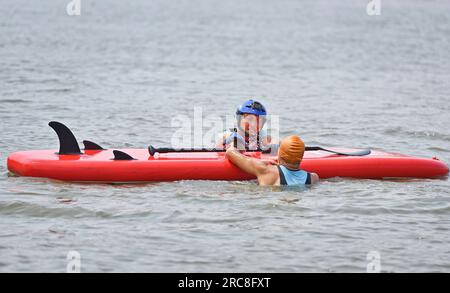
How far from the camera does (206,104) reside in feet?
63.8

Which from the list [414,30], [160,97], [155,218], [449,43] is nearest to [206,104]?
[160,97]

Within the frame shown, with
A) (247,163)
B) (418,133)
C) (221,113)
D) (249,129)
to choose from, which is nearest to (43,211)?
(247,163)

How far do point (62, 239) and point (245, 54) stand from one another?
2024 centimetres

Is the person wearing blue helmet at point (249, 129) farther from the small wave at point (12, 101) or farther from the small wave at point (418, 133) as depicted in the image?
the small wave at point (12, 101)

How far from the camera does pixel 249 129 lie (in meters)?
11.3

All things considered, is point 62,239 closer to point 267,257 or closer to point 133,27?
point 267,257

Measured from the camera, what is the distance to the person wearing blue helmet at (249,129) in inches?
441

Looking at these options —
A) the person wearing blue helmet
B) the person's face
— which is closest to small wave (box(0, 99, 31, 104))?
the person wearing blue helmet

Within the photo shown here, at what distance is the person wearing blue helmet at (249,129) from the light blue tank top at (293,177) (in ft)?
2.54

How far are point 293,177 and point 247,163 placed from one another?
0.56 m

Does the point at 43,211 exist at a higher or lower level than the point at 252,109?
lower

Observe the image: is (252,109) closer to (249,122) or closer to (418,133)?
(249,122)

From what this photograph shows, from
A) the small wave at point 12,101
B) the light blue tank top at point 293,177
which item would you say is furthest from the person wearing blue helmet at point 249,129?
the small wave at point 12,101

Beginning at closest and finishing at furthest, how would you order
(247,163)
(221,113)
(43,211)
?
(43,211)
(247,163)
(221,113)
